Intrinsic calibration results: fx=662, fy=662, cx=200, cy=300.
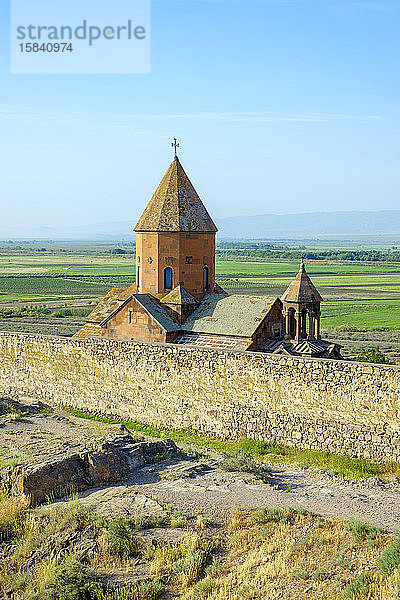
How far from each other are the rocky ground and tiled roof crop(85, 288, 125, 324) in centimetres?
671

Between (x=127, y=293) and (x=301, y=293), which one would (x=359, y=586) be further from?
(x=127, y=293)

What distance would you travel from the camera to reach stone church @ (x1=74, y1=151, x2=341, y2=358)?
16.8 metres

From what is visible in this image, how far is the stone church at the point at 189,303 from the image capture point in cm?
1681

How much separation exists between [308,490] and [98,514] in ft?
10.9

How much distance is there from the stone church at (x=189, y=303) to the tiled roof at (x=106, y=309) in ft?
0.11

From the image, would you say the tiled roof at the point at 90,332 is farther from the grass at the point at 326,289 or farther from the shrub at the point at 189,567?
the grass at the point at 326,289

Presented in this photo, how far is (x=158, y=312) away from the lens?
17406 mm

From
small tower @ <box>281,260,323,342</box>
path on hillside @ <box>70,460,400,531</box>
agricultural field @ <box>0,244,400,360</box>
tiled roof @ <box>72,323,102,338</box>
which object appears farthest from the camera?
agricultural field @ <box>0,244,400,360</box>

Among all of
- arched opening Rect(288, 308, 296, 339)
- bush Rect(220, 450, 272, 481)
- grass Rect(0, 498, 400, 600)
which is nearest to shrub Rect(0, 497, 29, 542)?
grass Rect(0, 498, 400, 600)

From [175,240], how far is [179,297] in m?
1.66

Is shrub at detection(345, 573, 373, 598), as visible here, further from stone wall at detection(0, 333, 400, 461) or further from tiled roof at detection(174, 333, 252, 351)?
tiled roof at detection(174, 333, 252, 351)

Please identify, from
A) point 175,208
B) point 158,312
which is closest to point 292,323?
point 158,312

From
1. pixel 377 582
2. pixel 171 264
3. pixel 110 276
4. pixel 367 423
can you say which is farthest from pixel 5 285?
pixel 377 582

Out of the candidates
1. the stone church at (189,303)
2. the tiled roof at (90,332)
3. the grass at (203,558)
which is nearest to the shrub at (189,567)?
the grass at (203,558)
